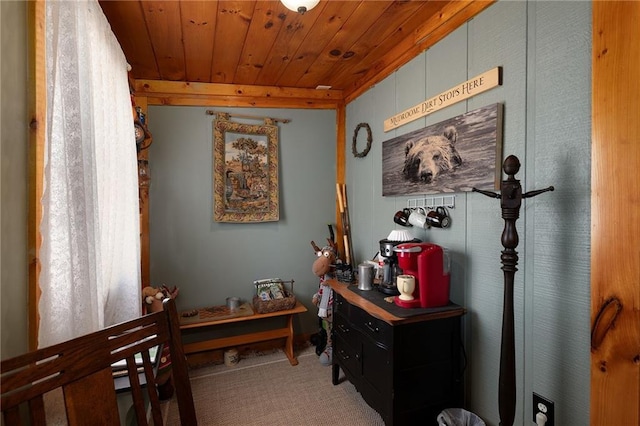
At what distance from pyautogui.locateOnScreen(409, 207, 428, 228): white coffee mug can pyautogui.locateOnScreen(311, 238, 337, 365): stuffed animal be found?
2.79 feet

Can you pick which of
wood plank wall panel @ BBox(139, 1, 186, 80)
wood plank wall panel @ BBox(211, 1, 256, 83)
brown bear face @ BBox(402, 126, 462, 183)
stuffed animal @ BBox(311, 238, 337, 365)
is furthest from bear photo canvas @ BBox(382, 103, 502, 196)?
wood plank wall panel @ BBox(139, 1, 186, 80)

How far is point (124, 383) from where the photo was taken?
1193 mm

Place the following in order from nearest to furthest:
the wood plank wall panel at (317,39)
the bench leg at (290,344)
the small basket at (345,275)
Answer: the wood plank wall panel at (317,39) < the small basket at (345,275) < the bench leg at (290,344)

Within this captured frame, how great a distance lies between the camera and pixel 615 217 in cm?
100

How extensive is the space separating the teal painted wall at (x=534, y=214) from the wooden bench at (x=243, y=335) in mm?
1430

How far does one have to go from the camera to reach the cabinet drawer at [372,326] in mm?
1589

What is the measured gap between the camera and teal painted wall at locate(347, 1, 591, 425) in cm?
120

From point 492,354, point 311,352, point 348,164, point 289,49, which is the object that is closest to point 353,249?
point 348,164

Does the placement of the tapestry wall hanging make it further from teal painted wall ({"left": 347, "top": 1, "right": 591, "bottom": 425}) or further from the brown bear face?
teal painted wall ({"left": 347, "top": 1, "right": 591, "bottom": 425})

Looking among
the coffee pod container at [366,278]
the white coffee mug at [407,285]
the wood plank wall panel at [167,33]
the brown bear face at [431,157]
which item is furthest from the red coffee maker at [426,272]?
the wood plank wall panel at [167,33]

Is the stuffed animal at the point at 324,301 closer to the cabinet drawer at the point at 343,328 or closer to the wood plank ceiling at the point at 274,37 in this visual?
the cabinet drawer at the point at 343,328

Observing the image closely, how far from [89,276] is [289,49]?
1.84 meters

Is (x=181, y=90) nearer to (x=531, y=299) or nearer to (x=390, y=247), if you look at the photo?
(x=390, y=247)

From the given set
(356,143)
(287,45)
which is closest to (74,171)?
(287,45)
